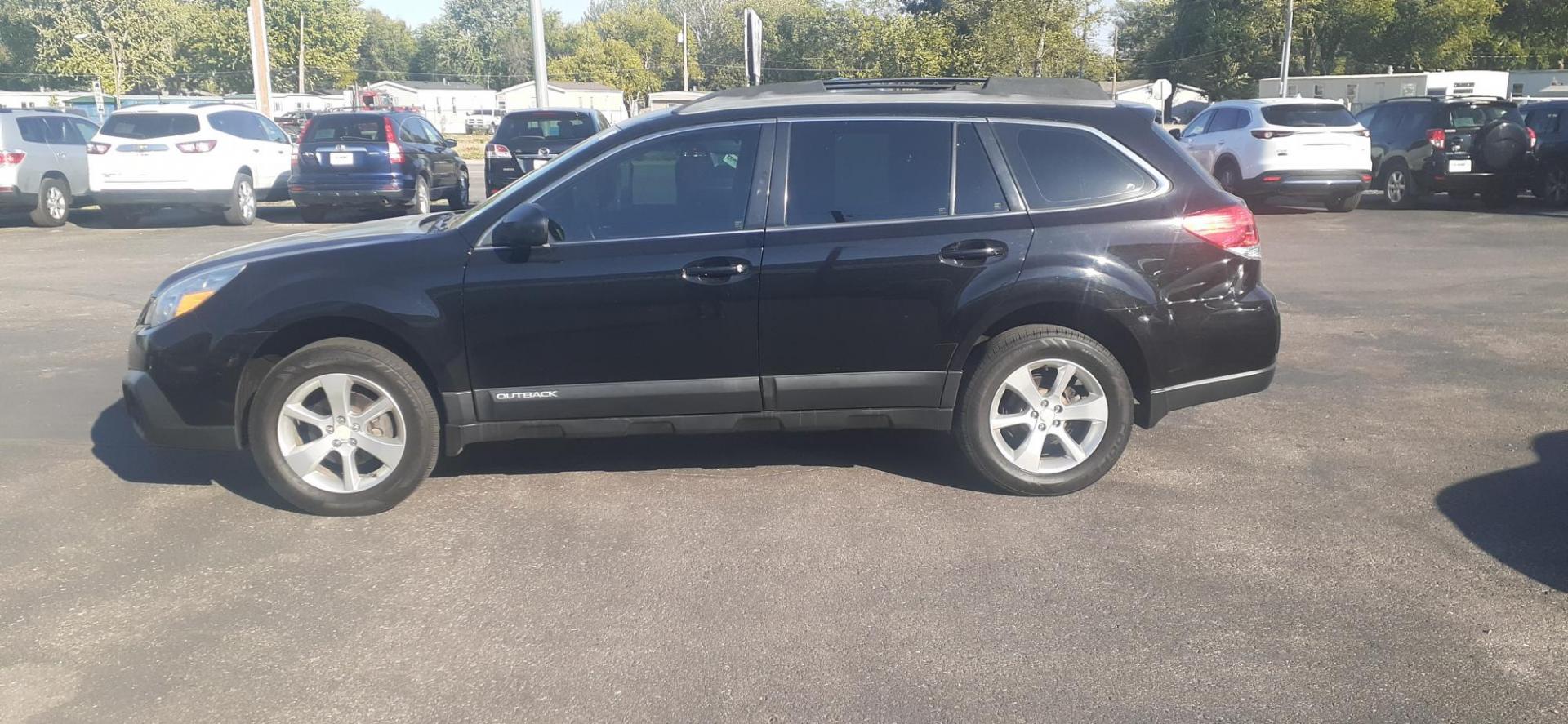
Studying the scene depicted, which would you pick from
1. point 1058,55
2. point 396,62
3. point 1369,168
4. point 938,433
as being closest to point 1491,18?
point 1058,55

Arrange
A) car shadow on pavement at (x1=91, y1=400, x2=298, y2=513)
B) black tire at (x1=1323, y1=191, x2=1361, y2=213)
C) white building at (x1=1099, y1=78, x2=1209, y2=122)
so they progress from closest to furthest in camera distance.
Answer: car shadow on pavement at (x1=91, y1=400, x2=298, y2=513) < black tire at (x1=1323, y1=191, x2=1361, y2=213) < white building at (x1=1099, y1=78, x2=1209, y2=122)

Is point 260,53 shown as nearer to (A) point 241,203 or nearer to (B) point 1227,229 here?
(A) point 241,203

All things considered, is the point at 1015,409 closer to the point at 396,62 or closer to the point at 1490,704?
the point at 1490,704

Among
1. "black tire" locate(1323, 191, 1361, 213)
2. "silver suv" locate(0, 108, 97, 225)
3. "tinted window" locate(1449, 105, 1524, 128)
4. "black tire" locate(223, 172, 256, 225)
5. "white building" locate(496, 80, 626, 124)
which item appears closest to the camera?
"silver suv" locate(0, 108, 97, 225)

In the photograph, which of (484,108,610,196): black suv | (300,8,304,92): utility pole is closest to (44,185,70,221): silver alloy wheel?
(484,108,610,196): black suv

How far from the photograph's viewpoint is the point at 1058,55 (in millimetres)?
28781

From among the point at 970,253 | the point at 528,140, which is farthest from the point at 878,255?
the point at 528,140

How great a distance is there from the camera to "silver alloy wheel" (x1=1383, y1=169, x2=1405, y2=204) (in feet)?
61.5

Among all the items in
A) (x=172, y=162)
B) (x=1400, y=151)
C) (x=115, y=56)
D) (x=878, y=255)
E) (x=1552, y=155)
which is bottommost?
(x=878, y=255)

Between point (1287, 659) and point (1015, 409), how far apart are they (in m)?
1.79

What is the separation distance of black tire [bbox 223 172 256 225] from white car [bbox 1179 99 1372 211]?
13.7 meters

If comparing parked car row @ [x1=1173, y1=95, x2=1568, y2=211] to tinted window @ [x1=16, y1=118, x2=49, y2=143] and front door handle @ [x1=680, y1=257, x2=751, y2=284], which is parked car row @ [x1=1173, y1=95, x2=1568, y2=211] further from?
tinted window @ [x1=16, y1=118, x2=49, y2=143]

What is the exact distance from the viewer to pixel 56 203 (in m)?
17.2

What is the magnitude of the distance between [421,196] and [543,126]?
2.19 metres
